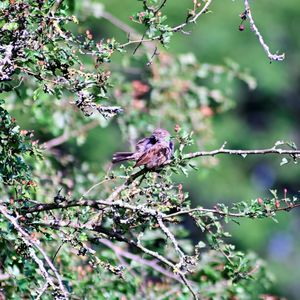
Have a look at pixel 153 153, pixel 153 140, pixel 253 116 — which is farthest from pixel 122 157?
pixel 253 116

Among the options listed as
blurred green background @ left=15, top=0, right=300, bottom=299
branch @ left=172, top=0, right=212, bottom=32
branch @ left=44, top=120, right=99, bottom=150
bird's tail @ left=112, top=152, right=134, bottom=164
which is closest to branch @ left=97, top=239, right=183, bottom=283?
bird's tail @ left=112, top=152, right=134, bottom=164

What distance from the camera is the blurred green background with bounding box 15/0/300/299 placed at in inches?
742

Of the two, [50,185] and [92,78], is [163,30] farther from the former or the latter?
[50,185]

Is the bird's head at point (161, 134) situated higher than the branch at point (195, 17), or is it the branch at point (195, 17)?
the bird's head at point (161, 134)

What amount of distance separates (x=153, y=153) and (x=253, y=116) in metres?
18.1

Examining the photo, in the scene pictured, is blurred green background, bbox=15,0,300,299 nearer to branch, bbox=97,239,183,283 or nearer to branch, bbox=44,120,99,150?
branch, bbox=44,120,99,150

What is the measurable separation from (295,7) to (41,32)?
1977 centimetres

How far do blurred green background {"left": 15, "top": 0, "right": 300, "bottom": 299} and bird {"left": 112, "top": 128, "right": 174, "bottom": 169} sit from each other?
1207 centimetres

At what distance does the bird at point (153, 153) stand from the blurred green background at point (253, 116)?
1207 cm

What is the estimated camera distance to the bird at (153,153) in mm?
4357

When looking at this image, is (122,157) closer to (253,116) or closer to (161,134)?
(161,134)

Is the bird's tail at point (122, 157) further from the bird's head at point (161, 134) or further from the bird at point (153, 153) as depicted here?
the bird's head at point (161, 134)

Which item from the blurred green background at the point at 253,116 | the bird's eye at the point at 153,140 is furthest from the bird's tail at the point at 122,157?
the blurred green background at the point at 253,116

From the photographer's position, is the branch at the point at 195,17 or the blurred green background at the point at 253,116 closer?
the branch at the point at 195,17
